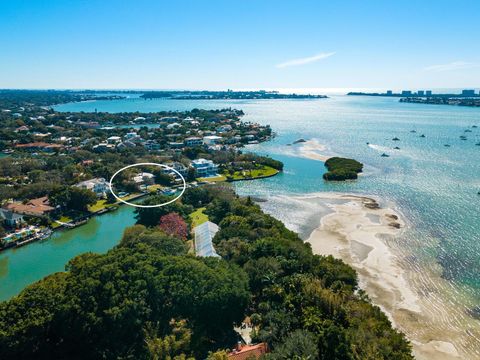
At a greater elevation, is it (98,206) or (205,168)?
(205,168)

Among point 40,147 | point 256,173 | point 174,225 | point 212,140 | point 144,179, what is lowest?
point 40,147

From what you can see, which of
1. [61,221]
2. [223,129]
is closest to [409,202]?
[61,221]

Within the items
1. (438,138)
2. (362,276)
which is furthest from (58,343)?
(438,138)

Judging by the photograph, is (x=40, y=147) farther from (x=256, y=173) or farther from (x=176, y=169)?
(x=256, y=173)

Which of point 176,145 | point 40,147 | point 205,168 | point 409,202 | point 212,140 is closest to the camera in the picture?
point 409,202

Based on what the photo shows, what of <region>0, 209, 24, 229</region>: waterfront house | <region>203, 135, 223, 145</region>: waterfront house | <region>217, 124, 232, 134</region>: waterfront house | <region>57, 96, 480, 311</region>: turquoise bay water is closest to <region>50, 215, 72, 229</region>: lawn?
<region>0, 209, 24, 229</region>: waterfront house

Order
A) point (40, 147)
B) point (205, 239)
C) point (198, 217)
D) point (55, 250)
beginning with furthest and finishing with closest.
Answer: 1. point (40, 147)
2. point (198, 217)
3. point (55, 250)
4. point (205, 239)

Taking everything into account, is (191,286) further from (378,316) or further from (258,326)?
(378,316)
